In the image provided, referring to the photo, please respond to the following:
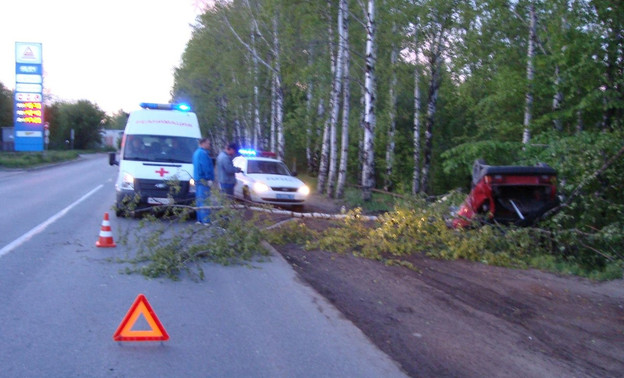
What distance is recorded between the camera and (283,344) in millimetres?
6000

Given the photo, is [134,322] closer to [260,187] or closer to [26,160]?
[260,187]

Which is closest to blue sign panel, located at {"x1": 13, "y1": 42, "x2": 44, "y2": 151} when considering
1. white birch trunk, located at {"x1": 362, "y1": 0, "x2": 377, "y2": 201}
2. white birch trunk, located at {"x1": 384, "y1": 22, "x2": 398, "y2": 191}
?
white birch trunk, located at {"x1": 384, "y1": 22, "x2": 398, "y2": 191}

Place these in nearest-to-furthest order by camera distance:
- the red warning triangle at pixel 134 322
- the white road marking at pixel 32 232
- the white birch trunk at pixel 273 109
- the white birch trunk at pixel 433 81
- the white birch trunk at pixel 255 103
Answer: the red warning triangle at pixel 134 322
the white road marking at pixel 32 232
the white birch trunk at pixel 433 81
the white birch trunk at pixel 273 109
the white birch trunk at pixel 255 103

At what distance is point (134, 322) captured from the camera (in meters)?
5.73

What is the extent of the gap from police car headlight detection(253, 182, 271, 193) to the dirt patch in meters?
7.57

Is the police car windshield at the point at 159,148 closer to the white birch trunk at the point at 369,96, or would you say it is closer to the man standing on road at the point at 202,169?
the man standing on road at the point at 202,169

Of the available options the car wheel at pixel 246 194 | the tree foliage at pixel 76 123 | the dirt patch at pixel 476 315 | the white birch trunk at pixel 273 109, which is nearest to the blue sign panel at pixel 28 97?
the white birch trunk at pixel 273 109

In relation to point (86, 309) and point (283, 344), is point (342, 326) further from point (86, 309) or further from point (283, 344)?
point (86, 309)

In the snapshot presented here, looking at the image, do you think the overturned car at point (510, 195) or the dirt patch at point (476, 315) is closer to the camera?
the dirt patch at point (476, 315)

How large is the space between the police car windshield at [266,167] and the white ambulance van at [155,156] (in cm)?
344

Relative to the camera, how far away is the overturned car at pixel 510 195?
1095 cm

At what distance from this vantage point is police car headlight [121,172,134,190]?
14359 mm

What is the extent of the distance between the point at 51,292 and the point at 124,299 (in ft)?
3.24

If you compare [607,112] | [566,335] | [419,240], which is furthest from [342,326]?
[607,112]
